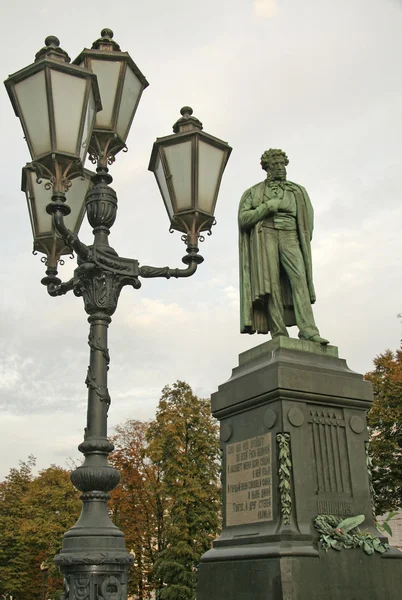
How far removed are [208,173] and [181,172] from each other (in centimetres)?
30

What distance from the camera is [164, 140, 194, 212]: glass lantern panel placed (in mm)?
7082

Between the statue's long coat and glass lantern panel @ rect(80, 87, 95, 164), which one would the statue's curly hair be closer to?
the statue's long coat

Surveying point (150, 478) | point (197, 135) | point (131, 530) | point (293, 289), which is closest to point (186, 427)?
point (150, 478)

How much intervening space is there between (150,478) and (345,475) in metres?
29.7

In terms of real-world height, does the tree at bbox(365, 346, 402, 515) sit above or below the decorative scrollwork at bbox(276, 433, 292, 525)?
above

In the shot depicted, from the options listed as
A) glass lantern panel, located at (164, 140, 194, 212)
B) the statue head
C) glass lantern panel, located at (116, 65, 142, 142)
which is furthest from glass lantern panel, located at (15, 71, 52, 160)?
the statue head

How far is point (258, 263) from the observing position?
9203mm

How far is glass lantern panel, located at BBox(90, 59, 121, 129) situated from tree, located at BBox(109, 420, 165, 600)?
97.0 ft

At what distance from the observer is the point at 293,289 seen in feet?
29.7

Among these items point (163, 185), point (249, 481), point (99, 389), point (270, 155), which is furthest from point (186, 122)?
Result: point (249, 481)

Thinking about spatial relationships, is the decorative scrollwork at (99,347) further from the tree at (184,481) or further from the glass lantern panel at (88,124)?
the tree at (184,481)

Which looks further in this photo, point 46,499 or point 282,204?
point 46,499

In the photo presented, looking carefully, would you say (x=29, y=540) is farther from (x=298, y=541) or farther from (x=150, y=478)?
(x=298, y=541)

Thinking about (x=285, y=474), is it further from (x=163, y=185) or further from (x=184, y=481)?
(x=184, y=481)
